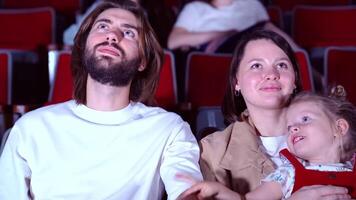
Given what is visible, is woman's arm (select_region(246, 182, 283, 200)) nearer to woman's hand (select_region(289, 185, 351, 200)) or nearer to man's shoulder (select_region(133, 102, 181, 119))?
woman's hand (select_region(289, 185, 351, 200))

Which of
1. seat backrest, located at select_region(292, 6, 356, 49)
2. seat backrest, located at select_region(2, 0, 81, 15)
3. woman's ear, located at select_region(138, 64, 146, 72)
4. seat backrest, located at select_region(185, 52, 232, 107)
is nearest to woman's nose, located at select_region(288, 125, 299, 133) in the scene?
woman's ear, located at select_region(138, 64, 146, 72)

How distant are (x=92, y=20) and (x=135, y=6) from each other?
0.20 feet

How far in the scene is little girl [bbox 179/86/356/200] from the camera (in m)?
0.65

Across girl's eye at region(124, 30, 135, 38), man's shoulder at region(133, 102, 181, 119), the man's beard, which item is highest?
girl's eye at region(124, 30, 135, 38)

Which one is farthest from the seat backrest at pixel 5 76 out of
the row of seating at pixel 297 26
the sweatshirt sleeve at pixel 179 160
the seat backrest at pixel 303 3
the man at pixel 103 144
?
the seat backrest at pixel 303 3

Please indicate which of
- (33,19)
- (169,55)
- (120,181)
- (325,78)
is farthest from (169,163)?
(33,19)

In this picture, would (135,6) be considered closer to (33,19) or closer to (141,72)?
(141,72)

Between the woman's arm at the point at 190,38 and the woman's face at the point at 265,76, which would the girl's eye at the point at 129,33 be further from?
the woman's arm at the point at 190,38

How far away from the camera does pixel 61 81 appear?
3.15ft

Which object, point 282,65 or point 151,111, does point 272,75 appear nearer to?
point 282,65

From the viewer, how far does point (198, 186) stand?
0.60 meters

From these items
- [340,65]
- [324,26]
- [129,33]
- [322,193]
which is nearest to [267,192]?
[322,193]

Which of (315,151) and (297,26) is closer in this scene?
(315,151)

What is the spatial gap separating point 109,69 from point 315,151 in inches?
10.1
